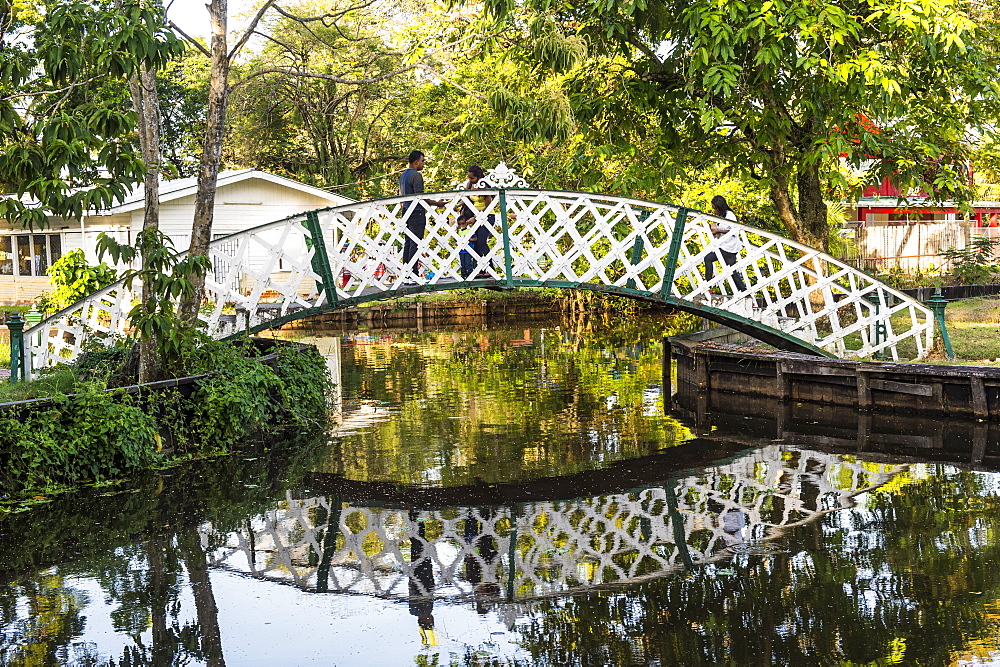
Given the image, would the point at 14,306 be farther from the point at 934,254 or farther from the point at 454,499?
the point at 934,254

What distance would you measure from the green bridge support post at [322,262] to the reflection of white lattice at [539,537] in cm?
489

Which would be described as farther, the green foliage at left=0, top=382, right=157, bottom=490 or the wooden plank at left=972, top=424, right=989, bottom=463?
the wooden plank at left=972, top=424, right=989, bottom=463

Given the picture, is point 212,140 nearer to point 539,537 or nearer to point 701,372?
point 539,537

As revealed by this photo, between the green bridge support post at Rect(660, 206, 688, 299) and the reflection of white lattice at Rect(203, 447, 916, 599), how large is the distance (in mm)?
4836

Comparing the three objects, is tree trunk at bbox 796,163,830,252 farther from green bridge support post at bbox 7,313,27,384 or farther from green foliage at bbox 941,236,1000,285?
green bridge support post at bbox 7,313,27,384

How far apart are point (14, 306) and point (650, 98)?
20654 mm

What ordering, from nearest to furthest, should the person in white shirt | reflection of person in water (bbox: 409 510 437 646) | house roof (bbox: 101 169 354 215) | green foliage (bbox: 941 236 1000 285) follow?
reflection of person in water (bbox: 409 510 437 646), the person in white shirt, house roof (bbox: 101 169 354 215), green foliage (bbox: 941 236 1000 285)

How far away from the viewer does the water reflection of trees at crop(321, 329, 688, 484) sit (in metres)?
14.2

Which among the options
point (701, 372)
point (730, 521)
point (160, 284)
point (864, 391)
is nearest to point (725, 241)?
point (701, 372)

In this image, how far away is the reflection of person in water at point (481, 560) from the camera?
8.88 m

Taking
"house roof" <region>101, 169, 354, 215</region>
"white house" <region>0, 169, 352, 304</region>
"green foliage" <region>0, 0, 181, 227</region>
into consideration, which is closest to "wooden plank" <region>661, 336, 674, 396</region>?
"green foliage" <region>0, 0, 181, 227</region>

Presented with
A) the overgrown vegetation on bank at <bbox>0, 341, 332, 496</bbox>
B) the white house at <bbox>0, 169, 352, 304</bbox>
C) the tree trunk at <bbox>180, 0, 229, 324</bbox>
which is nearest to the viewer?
the overgrown vegetation on bank at <bbox>0, 341, 332, 496</bbox>

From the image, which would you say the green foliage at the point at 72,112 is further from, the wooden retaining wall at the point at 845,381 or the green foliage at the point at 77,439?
the wooden retaining wall at the point at 845,381

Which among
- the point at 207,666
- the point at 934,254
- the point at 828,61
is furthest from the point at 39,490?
the point at 934,254
